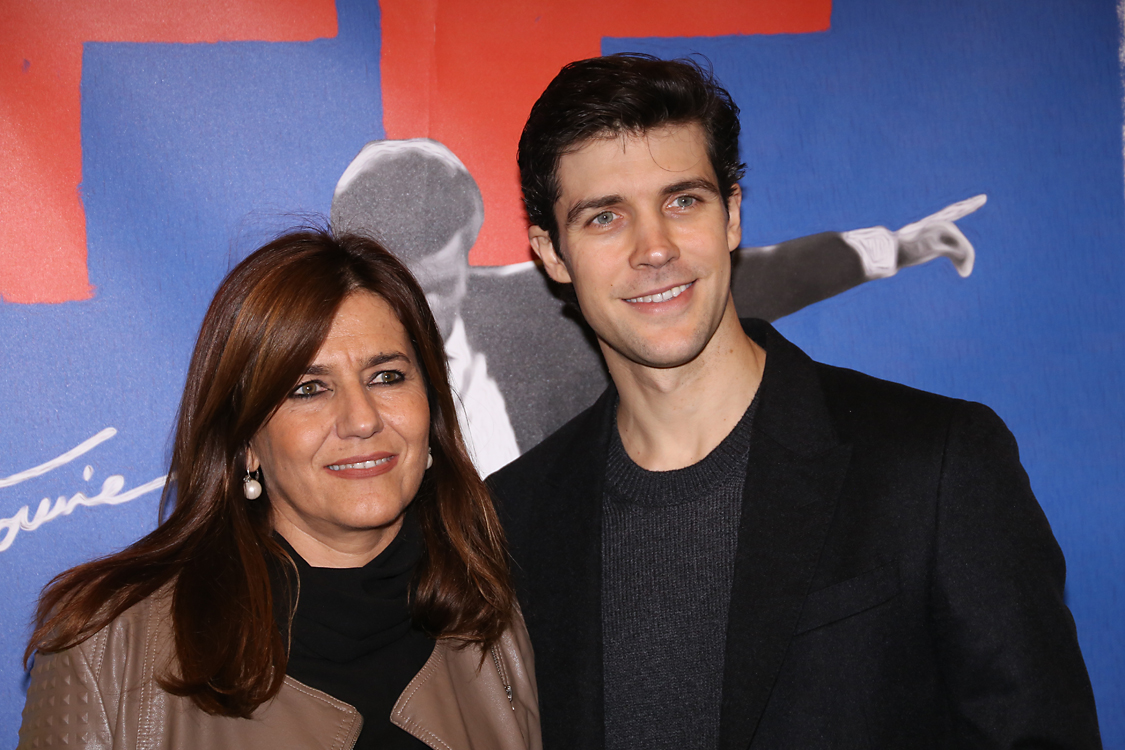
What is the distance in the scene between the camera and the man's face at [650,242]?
176 centimetres

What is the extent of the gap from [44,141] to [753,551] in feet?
6.45

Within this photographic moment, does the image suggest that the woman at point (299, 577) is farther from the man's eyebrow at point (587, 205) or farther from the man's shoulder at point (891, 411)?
the man's shoulder at point (891, 411)

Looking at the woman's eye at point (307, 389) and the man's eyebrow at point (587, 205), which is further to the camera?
the man's eyebrow at point (587, 205)

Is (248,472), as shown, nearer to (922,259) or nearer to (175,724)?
(175,724)

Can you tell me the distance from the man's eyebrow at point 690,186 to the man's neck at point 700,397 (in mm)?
272

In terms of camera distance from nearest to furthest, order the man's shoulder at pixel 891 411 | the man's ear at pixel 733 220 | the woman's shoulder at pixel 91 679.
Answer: the woman's shoulder at pixel 91 679, the man's shoulder at pixel 891 411, the man's ear at pixel 733 220

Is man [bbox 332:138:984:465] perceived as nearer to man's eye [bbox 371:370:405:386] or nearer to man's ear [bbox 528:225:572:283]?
man's ear [bbox 528:225:572:283]

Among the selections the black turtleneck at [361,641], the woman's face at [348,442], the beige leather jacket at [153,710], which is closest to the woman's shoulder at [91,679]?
the beige leather jacket at [153,710]

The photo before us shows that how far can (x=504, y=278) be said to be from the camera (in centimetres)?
228

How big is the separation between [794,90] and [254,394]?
66.7 inches

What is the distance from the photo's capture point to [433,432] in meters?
2.02

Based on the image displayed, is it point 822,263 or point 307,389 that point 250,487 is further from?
point 822,263

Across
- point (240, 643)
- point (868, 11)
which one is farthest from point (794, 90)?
point (240, 643)

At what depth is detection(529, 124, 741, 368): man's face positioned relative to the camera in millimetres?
1764
